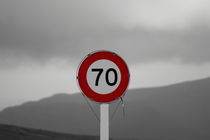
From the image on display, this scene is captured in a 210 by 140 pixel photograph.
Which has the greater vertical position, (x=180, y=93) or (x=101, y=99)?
(x=180, y=93)

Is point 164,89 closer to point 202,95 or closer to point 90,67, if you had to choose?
point 202,95

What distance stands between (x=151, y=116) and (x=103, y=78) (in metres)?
155

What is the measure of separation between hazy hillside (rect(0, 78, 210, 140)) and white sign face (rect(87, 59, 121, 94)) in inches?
4955

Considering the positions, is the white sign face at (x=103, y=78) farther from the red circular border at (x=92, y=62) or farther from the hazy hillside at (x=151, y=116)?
the hazy hillside at (x=151, y=116)

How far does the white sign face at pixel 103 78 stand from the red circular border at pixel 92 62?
0.13 feet

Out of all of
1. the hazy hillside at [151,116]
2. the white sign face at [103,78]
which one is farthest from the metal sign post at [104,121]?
the hazy hillside at [151,116]

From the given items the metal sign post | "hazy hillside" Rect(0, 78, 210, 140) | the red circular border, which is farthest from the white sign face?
"hazy hillside" Rect(0, 78, 210, 140)

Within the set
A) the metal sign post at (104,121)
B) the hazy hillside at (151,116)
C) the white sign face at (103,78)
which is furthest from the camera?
the hazy hillside at (151,116)

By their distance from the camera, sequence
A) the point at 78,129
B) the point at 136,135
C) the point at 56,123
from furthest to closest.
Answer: the point at 56,123 < the point at 78,129 < the point at 136,135

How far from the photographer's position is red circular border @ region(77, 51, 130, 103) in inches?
193

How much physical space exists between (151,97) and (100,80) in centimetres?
17360

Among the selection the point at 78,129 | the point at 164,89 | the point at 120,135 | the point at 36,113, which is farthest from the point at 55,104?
the point at 120,135

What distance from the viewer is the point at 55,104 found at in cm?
19950

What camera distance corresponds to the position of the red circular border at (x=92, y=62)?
16.1 ft
